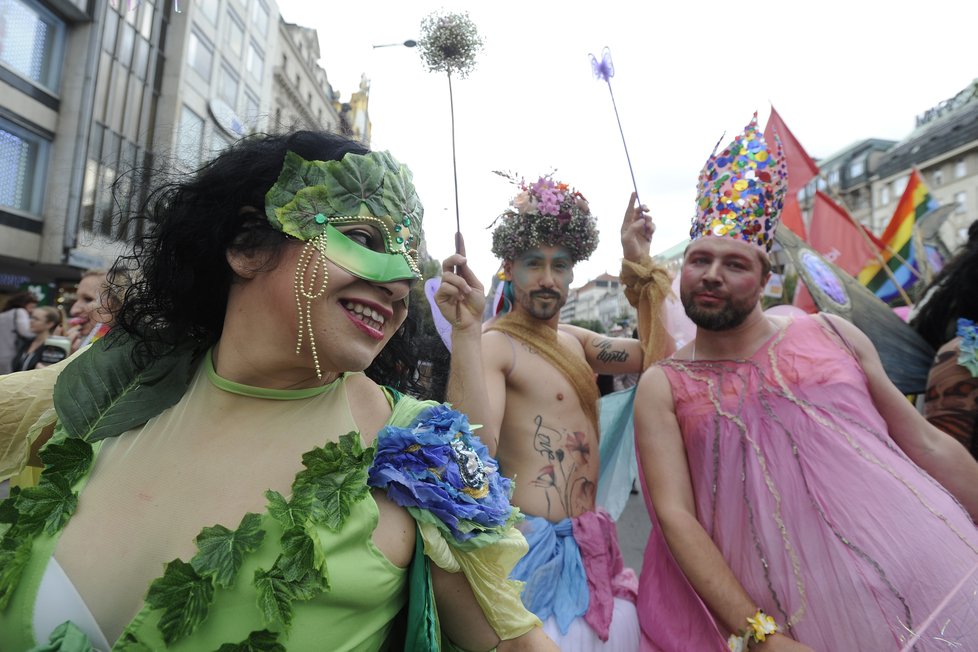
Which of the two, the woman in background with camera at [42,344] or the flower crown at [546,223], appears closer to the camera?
the flower crown at [546,223]

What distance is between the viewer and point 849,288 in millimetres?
3373

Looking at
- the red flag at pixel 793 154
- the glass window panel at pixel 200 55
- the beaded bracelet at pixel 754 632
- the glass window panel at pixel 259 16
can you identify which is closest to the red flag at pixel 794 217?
the red flag at pixel 793 154

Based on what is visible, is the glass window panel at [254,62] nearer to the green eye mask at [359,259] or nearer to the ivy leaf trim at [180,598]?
the green eye mask at [359,259]

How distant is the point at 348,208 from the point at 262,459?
59 cm

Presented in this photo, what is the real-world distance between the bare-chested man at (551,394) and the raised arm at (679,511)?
508 millimetres

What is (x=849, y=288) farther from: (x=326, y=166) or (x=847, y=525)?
(x=326, y=166)

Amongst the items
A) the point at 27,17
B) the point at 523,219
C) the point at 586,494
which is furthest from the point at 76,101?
the point at 586,494

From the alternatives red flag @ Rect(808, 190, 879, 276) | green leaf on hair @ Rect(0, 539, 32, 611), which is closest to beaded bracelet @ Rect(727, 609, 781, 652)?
green leaf on hair @ Rect(0, 539, 32, 611)

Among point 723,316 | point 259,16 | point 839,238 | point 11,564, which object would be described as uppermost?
point 259,16

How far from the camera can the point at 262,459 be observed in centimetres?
121

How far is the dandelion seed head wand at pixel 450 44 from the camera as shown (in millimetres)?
2139

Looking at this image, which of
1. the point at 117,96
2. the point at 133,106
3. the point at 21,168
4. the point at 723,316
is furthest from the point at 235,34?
the point at 723,316

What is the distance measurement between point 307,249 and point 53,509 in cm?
73

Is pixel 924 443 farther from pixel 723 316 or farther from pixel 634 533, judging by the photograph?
pixel 634 533
